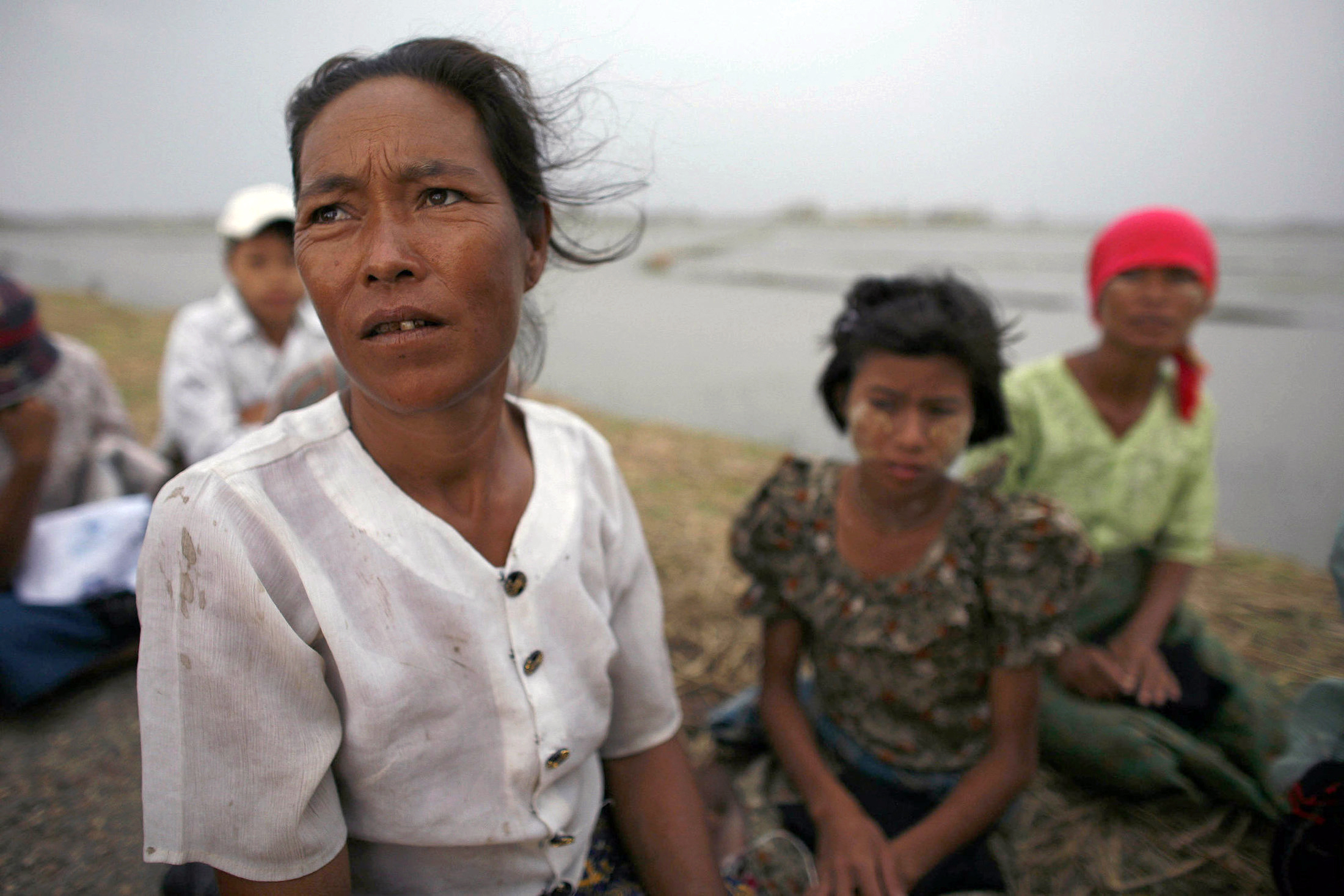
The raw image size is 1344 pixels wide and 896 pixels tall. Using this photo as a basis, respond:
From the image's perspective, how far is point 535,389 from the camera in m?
7.32

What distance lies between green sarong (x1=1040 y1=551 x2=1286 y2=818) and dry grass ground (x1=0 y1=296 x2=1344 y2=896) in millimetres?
103

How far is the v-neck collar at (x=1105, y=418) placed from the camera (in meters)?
2.86

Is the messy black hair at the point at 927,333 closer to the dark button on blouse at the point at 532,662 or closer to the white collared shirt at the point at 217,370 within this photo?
the dark button on blouse at the point at 532,662

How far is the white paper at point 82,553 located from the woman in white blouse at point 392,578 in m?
1.95

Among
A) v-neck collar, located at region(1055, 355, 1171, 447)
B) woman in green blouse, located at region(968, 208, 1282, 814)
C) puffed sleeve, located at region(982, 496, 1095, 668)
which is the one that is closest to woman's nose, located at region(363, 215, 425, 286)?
puffed sleeve, located at region(982, 496, 1095, 668)

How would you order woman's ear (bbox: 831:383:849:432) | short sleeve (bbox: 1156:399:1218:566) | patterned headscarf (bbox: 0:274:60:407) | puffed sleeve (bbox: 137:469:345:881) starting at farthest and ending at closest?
1. short sleeve (bbox: 1156:399:1218:566)
2. patterned headscarf (bbox: 0:274:60:407)
3. woman's ear (bbox: 831:383:849:432)
4. puffed sleeve (bbox: 137:469:345:881)

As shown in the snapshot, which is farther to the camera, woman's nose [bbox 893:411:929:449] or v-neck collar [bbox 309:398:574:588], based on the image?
woman's nose [bbox 893:411:929:449]

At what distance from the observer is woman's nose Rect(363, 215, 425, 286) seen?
3.70 ft

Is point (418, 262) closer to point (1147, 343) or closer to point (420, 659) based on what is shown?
point (420, 659)

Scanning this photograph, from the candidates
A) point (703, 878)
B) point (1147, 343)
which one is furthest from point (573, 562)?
point (1147, 343)

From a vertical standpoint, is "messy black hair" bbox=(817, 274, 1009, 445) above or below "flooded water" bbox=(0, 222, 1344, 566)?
above

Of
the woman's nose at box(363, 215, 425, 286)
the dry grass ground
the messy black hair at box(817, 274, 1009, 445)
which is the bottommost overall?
the dry grass ground

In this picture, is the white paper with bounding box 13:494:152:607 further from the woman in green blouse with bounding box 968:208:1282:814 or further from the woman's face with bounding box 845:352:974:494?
the woman in green blouse with bounding box 968:208:1282:814

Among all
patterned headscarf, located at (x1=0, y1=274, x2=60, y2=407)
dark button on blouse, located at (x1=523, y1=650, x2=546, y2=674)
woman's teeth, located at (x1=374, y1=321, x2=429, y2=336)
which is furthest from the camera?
patterned headscarf, located at (x1=0, y1=274, x2=60, y2=407)
